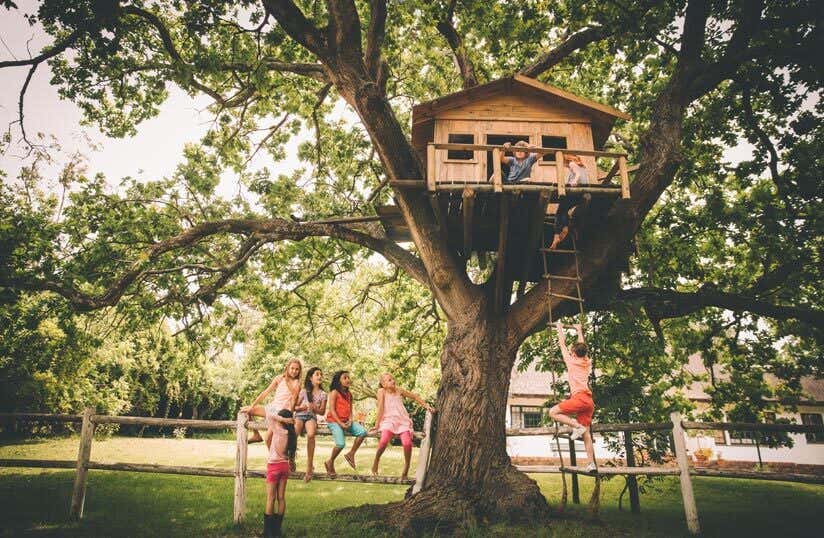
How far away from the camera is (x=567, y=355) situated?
6727 millimetres

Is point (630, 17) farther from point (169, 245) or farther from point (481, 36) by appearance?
point (169, 245)

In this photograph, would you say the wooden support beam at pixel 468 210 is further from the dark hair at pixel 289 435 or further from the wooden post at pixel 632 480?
the wooden post at pixel 632 480

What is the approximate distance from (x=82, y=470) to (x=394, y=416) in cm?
572

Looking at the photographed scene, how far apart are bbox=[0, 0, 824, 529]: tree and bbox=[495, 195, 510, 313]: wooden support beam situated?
144 millimetres

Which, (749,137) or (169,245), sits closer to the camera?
(169,245)

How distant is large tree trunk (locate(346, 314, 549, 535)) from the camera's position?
657cm

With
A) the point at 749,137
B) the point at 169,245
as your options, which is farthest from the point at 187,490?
the point at 749,137

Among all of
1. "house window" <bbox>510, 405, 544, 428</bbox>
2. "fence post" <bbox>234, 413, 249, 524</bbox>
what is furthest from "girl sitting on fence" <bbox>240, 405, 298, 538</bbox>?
"house window" <bbox>510, 405, 544, 428</bbox>

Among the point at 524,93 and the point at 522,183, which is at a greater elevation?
the point at 524,93

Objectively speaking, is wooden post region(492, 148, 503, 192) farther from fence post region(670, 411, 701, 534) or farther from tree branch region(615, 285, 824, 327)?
fence post region(670, 411, 701, 534)

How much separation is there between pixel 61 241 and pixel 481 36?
10110 millimetres

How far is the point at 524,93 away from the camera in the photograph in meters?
9.00

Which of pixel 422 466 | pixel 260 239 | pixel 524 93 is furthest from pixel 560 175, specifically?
pixel 260 239

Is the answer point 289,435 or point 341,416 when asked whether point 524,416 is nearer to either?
point 341,416
